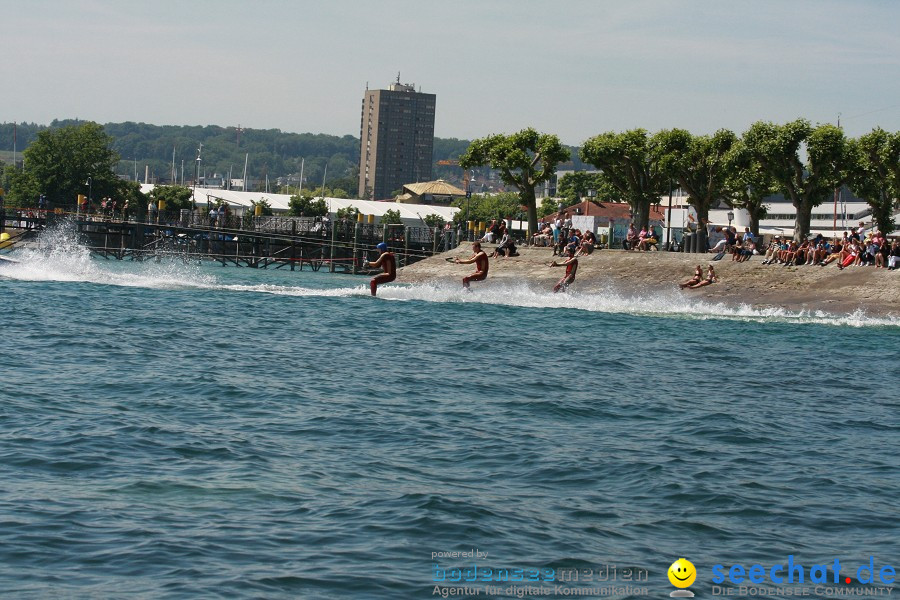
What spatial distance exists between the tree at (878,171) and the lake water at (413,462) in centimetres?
Result: 2315

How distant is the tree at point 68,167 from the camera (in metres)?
102

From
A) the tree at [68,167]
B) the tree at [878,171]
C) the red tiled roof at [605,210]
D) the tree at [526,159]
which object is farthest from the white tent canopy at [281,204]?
the tree at [878,171]

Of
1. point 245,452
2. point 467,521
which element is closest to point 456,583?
point 467,521

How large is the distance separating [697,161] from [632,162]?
10.9 feet

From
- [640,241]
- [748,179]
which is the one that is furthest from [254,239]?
[748,179]

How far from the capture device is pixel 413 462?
12.0 m

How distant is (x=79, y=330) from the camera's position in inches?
936

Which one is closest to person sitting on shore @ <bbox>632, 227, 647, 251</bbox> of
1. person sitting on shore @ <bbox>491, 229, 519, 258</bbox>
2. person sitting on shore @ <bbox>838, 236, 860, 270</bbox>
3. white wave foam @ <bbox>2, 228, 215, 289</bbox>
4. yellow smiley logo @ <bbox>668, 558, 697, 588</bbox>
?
person sitting on shore @ <bbox>491, 229, 519, 258</bbox>

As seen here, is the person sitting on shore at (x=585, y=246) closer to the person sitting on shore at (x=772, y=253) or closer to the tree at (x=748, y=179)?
the tree at (x=748, y=179)

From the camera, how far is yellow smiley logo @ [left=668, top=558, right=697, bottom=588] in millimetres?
8414

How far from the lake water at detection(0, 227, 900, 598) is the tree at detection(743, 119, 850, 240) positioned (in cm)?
2382

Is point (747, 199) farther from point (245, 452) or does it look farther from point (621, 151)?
point (245, 452)

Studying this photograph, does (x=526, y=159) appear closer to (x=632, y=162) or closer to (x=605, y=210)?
(x=632, y=162)

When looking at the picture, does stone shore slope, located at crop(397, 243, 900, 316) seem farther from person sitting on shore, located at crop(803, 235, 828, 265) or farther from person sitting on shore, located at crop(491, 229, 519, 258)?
person sitting on shore, located at crop(491, 229, 519, 258)
